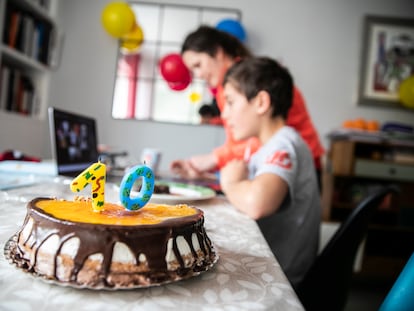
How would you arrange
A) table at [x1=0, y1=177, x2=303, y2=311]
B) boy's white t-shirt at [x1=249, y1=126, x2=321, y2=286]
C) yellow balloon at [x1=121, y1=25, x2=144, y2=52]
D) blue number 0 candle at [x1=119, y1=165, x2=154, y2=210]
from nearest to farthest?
1. table at [x1=0, y1=177, x2=303, y2=311]
2. blue number 0 candle at [x1=119, y1=165, x2=154, y2=210]
3. boy's white t-shirt at [x1=249, y1=126, x2=321, y2=286]
4. yellow balloon at [x1=121, y1=25, x2=144, y2=52]

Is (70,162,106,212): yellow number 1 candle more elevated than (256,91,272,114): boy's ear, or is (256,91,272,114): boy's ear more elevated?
(256,91,272,114): boy's ear

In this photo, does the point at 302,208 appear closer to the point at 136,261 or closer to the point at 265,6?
the point at 136,261

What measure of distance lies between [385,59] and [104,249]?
3521 mm

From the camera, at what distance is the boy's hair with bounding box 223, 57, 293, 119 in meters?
1.26

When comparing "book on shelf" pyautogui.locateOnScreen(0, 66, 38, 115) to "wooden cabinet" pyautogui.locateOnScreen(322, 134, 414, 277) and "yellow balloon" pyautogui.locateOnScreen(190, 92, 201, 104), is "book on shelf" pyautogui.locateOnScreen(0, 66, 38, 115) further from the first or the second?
"wooden cabinet" pyautogui.locateOnScreen(322, 134, 414, 277)

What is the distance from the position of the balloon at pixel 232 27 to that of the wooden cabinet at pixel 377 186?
1.13 meters

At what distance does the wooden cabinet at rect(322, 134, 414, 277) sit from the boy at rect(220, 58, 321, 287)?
5.78ft

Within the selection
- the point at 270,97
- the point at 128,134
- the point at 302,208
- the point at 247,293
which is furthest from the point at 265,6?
the point at 247,293

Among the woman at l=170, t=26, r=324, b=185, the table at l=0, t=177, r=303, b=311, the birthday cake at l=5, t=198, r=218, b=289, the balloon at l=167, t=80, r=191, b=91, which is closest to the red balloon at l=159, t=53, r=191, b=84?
the balloon at l=167, t=80, r=191, b=91

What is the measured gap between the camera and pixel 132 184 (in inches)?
17.2

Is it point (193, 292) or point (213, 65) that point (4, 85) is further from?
point (193, 292)

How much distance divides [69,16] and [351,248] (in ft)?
10.6

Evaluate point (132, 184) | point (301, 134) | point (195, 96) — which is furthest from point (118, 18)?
point (132, 184)

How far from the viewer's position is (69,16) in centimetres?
338
